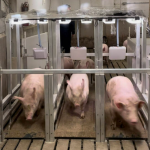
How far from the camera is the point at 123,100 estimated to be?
2271 millimetres

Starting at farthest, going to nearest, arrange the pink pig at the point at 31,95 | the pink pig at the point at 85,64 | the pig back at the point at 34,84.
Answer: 1. the pink pig at the point at 85,64
2. the pig back at the point at 34,84
3. the pink pig at the point at 31,95

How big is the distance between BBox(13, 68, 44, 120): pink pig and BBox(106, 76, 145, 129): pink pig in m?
0.67

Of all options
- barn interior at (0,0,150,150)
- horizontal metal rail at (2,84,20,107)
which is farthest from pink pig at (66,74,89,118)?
horizontal metal rail at (2,84,20,107)

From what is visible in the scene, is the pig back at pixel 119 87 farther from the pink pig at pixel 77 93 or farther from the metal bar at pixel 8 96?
the metal bar at pixel 8 96

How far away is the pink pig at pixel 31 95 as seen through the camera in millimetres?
2422

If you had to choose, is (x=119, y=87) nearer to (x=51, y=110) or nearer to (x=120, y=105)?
(x=120, y=105)

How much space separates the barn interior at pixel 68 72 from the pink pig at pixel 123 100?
0.10m

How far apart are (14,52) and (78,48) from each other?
82 centimetres

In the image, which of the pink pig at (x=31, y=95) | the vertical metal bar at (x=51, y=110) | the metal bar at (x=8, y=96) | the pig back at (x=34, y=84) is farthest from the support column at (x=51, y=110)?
the metal bar at (x=8, y=96)

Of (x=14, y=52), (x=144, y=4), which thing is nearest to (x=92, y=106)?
(x=14, y=52)

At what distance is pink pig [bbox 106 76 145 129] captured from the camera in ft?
7.18

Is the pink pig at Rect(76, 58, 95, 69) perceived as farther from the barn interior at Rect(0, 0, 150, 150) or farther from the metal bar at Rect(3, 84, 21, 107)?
the metal bar at Rect(3, 84, 21, 107)

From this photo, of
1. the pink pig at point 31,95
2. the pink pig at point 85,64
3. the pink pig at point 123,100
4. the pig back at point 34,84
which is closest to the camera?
the pink pig at point 123,100

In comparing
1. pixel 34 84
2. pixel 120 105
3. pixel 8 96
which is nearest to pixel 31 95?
pixel 34 84
